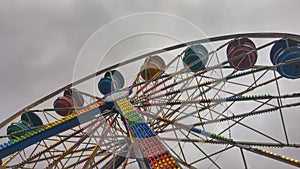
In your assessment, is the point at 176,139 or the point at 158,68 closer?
the point at 176,139

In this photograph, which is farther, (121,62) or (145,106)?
(121,62)

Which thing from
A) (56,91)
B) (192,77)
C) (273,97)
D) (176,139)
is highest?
(56,91)

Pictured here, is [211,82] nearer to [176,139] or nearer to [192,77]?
[192,77]

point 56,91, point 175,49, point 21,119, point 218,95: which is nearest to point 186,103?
point 218,95

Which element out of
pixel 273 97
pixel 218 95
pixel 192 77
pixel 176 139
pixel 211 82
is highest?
pixel 192 77

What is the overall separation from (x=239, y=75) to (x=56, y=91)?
948 cm

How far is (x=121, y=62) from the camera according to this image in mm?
12492

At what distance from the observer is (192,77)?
36.9ft

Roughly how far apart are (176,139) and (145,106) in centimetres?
221

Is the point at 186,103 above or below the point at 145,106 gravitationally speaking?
below

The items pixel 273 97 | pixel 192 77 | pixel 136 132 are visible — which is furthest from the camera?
pixel 192 77

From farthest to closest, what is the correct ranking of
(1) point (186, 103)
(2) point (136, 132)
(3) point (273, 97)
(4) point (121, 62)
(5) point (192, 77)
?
(4) point (121, 62), (5) point (192, 77), (1) point (186, 103), (3) point (273, 97), (2) point (136, 132)

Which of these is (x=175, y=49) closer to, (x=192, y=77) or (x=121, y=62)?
(x=192, y=77)

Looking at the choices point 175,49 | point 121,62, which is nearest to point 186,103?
point 175,49
